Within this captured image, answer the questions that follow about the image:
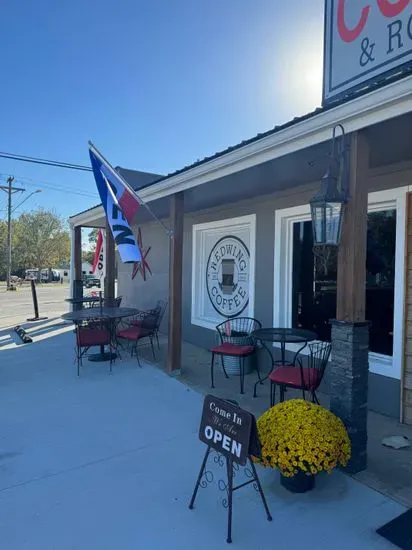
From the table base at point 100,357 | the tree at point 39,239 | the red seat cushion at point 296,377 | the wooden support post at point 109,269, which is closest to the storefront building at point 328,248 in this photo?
the red seat cushion at point 296,377

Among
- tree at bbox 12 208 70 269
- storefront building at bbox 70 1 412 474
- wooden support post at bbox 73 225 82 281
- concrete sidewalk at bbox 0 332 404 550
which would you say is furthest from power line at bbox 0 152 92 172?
tree at bbox 12 208 70 269

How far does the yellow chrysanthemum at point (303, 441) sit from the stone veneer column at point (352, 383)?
0.20 metres

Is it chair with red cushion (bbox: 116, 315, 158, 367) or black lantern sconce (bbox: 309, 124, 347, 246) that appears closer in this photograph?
black lantern sconce (bbox: 309, 124, 347, 246)

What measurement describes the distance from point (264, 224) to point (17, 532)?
4579 millimetres

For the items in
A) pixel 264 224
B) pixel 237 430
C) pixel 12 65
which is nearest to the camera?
pixel 237 430

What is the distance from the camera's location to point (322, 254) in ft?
16.6

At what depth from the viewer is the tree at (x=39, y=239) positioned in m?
35.3

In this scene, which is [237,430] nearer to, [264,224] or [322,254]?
[322,254]

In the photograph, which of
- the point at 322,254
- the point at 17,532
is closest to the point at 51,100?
the point at 322,254

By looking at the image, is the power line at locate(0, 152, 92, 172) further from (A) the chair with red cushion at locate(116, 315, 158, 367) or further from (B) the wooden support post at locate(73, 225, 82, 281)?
(A) the chair with red cushion at locate(116, 315, 158, 367)

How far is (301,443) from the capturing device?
230 centimetres

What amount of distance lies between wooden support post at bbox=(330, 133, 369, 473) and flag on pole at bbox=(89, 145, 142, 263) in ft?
8.80

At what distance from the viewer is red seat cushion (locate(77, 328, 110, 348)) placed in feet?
18.4

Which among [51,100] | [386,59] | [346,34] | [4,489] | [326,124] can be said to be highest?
[51,100]
